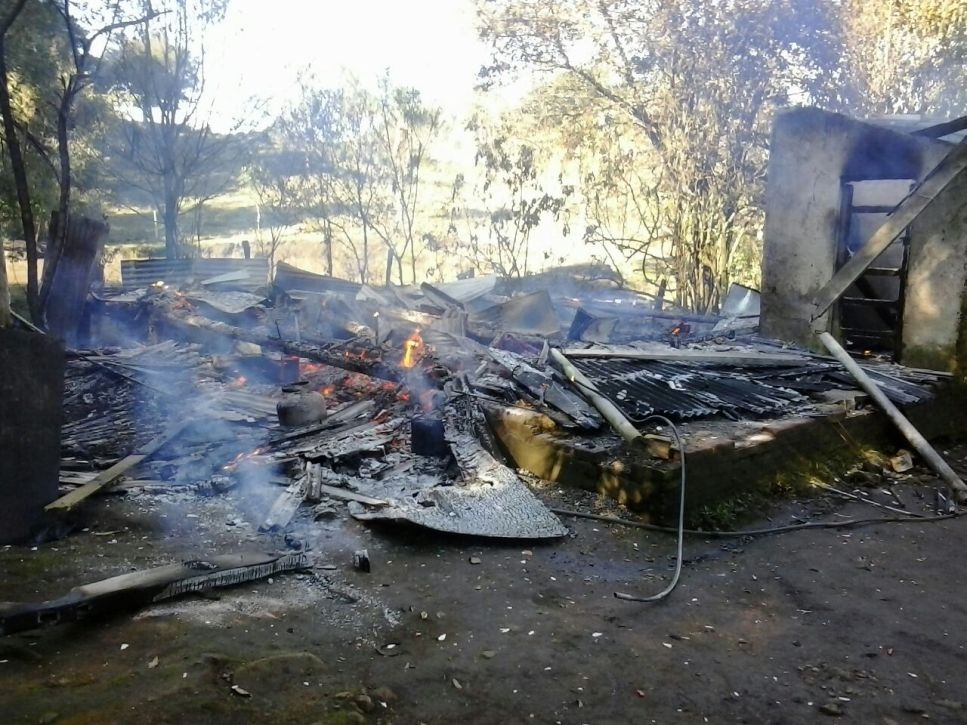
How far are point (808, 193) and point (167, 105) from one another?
812 inches

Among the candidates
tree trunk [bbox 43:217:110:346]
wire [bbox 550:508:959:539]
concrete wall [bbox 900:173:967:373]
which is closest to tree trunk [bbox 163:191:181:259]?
tree trunk [bbox 43:217:110:346]

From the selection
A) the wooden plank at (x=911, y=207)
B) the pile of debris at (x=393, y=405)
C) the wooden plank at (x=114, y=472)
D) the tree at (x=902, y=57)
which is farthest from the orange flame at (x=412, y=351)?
the tree at (x=902, y=57)

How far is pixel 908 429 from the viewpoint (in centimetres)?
651

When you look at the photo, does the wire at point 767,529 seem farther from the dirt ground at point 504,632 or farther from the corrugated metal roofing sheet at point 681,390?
the corrugated metal roofing sheet at point 681,390

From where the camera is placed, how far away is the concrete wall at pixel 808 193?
8.73 m

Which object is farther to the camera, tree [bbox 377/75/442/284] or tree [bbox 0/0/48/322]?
tree [bbox 377/75/442/284]

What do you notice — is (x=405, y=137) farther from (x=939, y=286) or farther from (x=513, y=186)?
(x=939, y=286)

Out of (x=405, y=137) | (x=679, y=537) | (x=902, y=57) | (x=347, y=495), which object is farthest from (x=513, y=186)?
(x=679, y=537)

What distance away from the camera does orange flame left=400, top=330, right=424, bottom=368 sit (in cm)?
923

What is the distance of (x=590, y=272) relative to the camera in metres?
20.4

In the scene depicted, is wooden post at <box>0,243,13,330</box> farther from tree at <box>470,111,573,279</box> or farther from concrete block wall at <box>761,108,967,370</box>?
tree at <box>470,111,573,279</box>

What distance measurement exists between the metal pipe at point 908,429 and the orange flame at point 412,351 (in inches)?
203

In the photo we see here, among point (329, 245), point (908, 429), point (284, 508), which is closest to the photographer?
point (284, 508)

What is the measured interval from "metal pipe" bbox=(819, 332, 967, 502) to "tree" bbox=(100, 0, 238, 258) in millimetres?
21767
